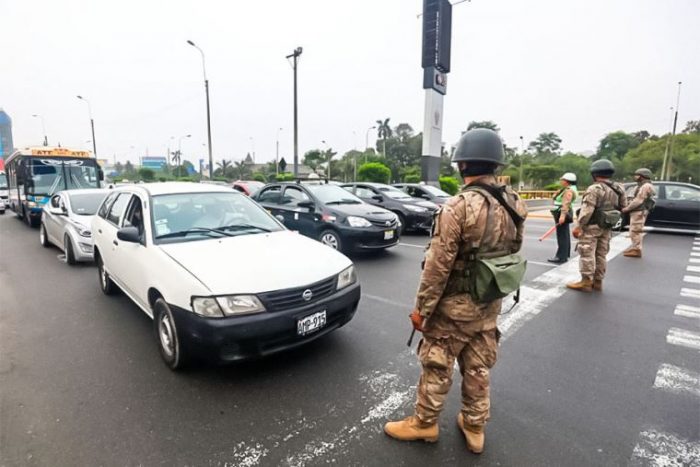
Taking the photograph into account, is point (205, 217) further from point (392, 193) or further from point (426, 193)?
point (426, 193)

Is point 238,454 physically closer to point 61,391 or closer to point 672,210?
point 61,391

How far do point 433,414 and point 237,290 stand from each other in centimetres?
157

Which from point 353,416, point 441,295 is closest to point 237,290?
point 353,416

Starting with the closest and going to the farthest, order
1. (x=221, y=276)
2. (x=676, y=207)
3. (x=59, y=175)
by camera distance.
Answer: (x=221, y=276) < (x=676, y=207) < (x=59, y=175)

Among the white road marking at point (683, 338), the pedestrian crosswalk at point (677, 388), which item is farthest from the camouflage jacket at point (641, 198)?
the white road marking at point (683, 338)

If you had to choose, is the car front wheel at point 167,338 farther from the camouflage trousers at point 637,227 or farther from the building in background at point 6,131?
the building in background at point 6,131

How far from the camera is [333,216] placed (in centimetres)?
711

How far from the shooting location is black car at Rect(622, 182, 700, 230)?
34.2ft

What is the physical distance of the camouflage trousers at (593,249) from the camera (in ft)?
17.3

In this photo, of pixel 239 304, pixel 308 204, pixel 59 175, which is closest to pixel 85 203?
pixel 308 204

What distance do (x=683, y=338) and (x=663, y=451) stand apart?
2.26 metres

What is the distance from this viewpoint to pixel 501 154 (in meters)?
2.15

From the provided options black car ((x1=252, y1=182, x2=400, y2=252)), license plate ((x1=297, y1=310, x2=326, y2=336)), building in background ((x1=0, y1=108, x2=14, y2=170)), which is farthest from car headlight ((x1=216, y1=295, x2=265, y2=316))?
building in background ((x1=0, y1=108, x2=14, y2=170))

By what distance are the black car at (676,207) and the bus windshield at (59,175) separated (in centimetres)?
1656
